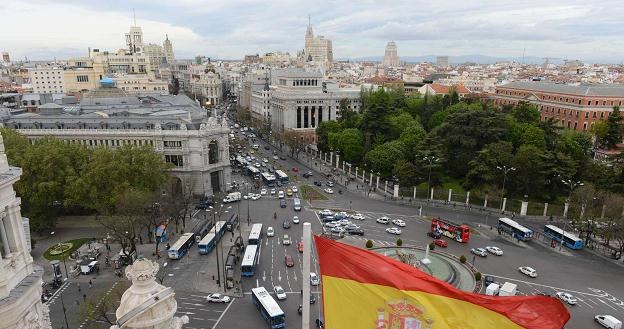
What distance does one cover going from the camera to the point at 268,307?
3188 cm

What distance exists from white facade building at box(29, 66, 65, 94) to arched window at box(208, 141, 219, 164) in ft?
→ 330

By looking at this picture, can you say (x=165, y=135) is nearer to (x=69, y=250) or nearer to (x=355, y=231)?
(x=69, y=250)

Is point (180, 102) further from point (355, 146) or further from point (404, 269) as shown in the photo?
point (404, 269)

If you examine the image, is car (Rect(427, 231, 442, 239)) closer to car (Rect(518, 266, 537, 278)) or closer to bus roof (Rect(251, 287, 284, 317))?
car (Rect(518, 266, 537, 278))

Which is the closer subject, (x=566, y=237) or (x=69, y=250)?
(x=69, y=250)

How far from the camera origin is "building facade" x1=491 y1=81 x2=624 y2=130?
301 feet

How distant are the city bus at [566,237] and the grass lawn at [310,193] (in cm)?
2989

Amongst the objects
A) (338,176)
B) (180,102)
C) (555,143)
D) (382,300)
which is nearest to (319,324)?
(382,300)

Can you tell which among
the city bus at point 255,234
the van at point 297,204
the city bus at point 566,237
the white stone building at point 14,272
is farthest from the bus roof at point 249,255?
the city bus at point 566,237

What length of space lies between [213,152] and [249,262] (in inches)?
1134

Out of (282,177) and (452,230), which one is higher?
(452,230)

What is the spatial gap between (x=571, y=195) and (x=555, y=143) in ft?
49.1

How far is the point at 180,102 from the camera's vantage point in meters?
87.6

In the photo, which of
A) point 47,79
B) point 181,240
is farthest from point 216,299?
point 47,79
